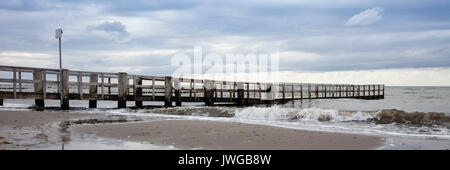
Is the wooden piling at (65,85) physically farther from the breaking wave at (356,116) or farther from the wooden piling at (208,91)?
the wooden piling at (208,91)

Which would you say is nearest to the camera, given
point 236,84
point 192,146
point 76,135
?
point 192,146

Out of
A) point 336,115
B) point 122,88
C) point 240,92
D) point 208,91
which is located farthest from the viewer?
point 240,92

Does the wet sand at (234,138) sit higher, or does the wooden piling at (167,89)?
the wooden piling at (167,89)

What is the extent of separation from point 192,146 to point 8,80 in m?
13.0

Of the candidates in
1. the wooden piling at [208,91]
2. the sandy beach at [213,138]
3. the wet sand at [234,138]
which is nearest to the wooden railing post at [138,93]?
the wooden piling at [208,91]

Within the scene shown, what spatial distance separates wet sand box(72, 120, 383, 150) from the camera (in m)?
6.71

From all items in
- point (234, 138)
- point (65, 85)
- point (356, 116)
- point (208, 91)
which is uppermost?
point (65, 85)

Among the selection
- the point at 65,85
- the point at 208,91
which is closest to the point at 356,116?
the point at 208,91

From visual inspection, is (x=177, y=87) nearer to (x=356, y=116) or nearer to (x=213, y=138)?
(x=356, y=116)

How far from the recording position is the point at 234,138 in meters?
7.62

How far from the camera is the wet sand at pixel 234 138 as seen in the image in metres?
6.71
